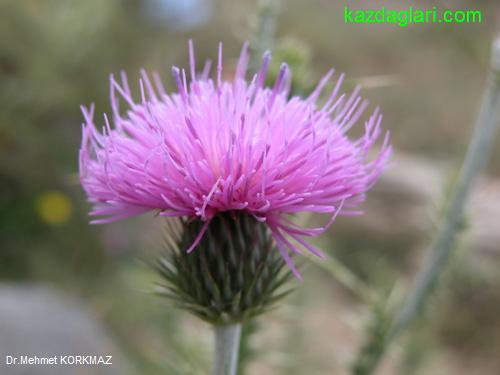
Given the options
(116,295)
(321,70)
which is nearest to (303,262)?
(116,295)

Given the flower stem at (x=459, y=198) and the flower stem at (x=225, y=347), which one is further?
the flower stem at (x=459, y=198)

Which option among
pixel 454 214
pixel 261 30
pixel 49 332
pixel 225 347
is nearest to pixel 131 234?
pixel 49 332

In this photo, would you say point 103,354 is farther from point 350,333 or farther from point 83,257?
point 350,333

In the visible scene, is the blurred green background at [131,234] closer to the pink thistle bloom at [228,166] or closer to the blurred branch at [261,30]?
the blurred branch at [261,30]

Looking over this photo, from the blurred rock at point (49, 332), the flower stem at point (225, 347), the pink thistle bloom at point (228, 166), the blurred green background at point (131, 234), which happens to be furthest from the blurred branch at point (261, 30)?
the blurred rock at point (49, 332)

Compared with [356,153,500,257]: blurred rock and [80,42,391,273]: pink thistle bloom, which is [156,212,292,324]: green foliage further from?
[356,153,500,257]: blurred rock
